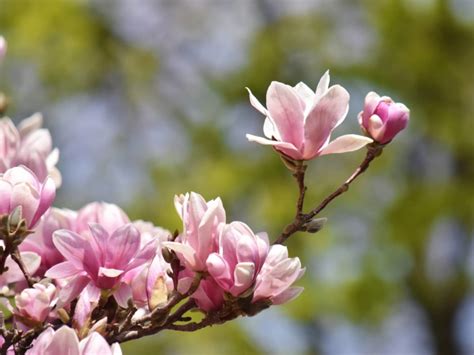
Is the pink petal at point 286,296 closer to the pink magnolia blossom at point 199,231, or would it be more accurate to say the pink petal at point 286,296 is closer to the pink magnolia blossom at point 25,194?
the pink magnolia blossom at point 199,231

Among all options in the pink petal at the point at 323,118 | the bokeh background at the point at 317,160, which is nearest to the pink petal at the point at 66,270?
the pink petal at the point at 323,118

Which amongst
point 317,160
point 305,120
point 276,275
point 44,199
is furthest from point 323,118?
point 317,160

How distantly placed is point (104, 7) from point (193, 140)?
1.17 m

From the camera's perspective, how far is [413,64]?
4.43 m

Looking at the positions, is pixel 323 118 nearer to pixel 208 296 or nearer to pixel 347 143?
pixel 347 143

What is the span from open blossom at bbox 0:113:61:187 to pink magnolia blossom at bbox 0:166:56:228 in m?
0.12

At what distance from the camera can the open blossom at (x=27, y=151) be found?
0.73m

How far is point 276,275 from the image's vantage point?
58 centimetres

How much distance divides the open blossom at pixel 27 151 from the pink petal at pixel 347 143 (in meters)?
0.28

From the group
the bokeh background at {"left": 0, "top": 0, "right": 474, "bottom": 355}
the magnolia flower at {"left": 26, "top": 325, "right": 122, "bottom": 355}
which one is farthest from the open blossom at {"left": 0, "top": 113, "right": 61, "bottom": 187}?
the bokeh background at {"left": 0, "top": 0, "right": 474, "bottom": 355}

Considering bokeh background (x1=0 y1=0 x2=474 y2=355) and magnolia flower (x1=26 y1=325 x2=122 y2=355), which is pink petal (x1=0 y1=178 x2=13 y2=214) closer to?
magnolia flower (x1=26 y1=325 x2=122 y2=355)

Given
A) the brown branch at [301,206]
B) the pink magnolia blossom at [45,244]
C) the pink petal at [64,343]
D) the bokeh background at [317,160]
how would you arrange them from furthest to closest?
the bokeh background at [317,160] < the pink magnolia blossom at [45,244] < the brown branch at [301,206] < the pink petal at [64,343]

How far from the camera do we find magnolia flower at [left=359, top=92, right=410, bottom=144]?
0.64 metres

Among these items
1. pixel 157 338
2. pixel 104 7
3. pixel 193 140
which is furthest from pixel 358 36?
pixel 157 338
